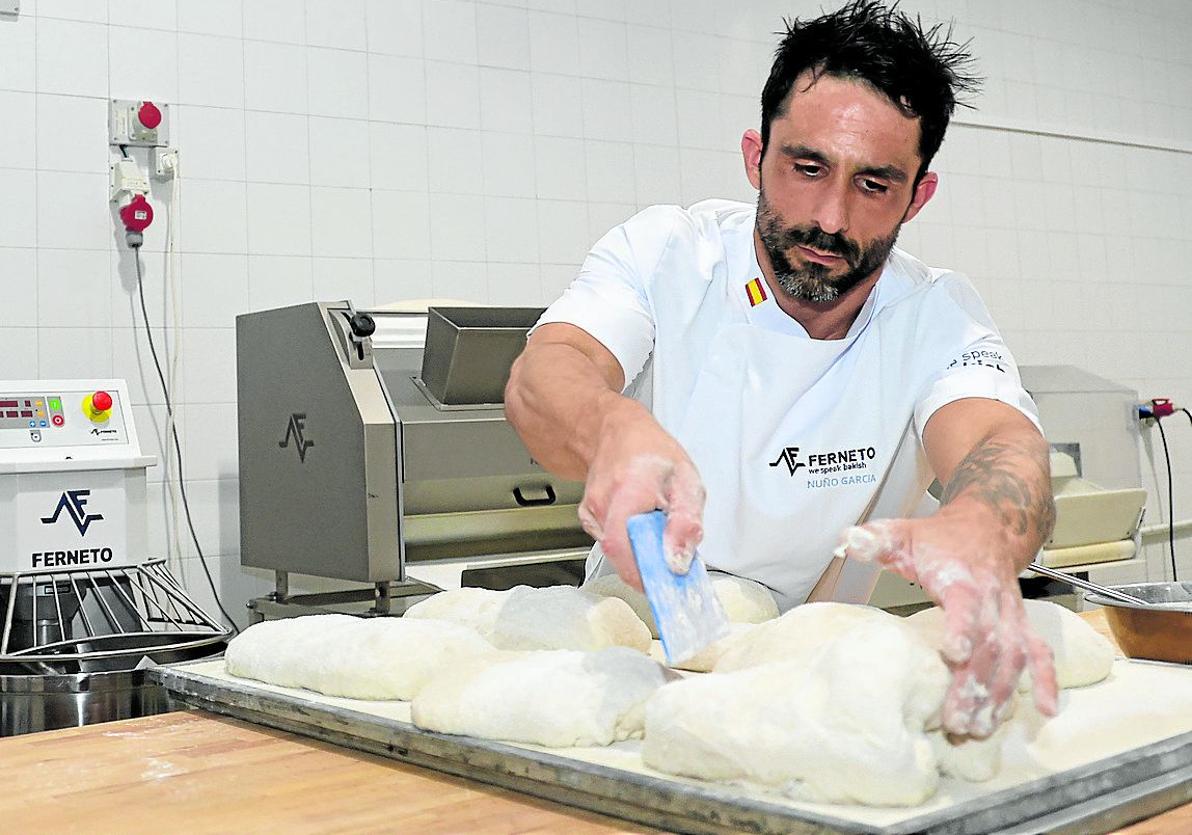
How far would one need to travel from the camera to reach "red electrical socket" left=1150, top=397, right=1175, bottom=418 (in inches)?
182

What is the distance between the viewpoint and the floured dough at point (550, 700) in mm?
922

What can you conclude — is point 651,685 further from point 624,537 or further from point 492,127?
point 492,127

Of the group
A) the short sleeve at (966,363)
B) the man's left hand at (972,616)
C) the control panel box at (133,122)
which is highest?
the control panel box at (133,122)

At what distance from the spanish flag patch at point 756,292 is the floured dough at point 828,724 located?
2.78ft

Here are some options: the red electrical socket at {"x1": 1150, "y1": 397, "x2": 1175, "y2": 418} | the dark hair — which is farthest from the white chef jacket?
the red electrical socket at {"x1": 1150, "y1": 397, "x2": 1175, "y2": 418}

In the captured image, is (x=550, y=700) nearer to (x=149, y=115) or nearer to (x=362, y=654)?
(x=362, y=654)

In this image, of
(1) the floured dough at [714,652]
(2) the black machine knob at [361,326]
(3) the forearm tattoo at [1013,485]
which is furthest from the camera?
(2) the black machine knob at [361,326]

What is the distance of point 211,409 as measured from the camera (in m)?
2.91

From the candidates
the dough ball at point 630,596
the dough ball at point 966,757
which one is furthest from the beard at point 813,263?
the dough ball at point 966,757

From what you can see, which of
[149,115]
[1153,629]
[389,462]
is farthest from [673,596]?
[149,115]

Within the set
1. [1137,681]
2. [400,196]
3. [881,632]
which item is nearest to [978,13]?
[400,196]

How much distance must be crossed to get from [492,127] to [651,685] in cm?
268

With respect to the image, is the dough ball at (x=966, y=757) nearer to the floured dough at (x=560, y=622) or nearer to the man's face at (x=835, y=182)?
the floured dough at (x=560, y=622)

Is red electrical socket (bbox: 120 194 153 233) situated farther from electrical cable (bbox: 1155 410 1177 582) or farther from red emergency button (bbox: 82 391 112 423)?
electrical cable (bbox: 1155 410 1177 582)
